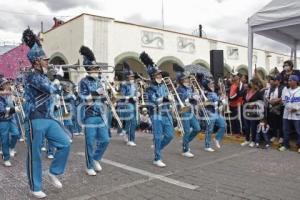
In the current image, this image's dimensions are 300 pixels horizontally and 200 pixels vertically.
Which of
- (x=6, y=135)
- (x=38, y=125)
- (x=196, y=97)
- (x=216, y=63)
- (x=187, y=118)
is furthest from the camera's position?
(x=216, y=63)

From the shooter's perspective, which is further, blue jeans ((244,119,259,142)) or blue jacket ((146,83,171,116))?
blue jeans ((244,119,259,142))

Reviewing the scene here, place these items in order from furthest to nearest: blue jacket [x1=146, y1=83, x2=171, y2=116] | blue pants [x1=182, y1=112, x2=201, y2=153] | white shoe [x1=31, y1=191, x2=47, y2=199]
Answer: blue pants [x1=182, y1=112, x2=201, y2=153] → blue jacket [x1=146, y1=83, x2=171, y2=116] → white shoe [x1=31, y1=191, x2=47, y2=199]

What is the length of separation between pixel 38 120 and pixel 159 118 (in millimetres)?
2307

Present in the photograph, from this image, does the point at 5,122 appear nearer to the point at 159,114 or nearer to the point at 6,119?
the point at 6,119

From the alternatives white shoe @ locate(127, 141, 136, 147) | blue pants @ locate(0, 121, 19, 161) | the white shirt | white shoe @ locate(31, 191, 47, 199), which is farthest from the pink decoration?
white shoe @ locate(31, 191, 47, 199)

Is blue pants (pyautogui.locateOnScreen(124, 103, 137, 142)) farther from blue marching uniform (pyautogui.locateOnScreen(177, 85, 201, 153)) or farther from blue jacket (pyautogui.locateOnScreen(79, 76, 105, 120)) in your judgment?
blue jacket (pyautogui.locateOnScreen(79, 76, 105, 120))

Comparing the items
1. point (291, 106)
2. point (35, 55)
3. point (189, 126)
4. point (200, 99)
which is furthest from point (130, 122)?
point (35, 55)

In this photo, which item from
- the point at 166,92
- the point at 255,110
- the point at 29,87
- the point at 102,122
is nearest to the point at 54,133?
the point at 29,87

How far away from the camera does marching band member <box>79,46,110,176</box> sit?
605 cm

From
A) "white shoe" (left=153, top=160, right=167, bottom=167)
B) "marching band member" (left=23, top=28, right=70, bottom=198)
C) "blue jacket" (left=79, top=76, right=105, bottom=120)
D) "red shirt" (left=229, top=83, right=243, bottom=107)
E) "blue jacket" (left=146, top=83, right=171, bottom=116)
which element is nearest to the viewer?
"marching band member" (left=23, top=28, right=70, bottom=198)

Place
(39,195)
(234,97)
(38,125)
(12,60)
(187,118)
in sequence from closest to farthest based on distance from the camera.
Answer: (39,195) < (38,125) < (187,118) < (234,97) < (12,60)

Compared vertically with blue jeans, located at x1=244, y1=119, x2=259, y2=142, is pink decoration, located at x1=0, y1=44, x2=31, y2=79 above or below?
above

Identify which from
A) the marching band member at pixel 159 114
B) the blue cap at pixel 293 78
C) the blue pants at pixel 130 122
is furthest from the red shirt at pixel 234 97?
the marching band member at pixel 159 114

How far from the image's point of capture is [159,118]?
6.59 meters
